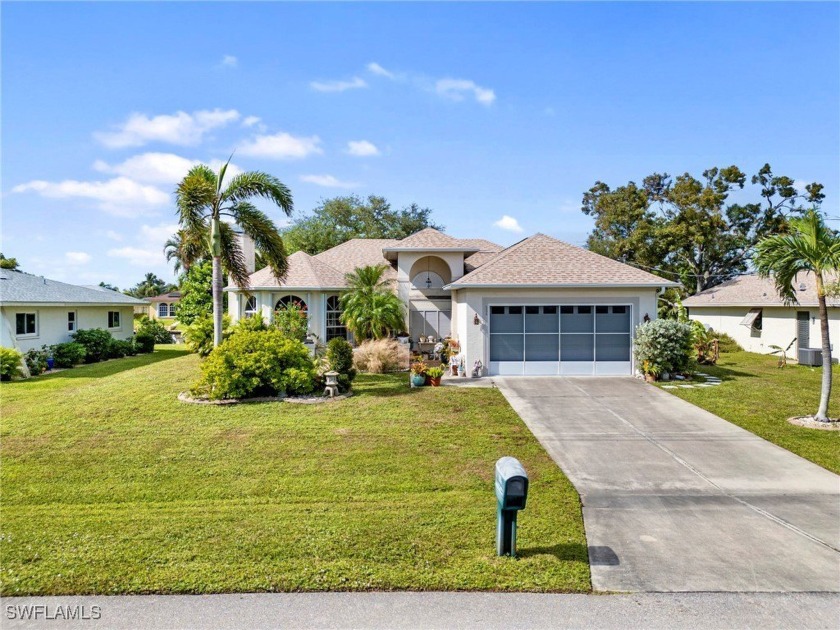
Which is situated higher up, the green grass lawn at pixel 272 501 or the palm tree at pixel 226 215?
the palm tree at pixel 226 215

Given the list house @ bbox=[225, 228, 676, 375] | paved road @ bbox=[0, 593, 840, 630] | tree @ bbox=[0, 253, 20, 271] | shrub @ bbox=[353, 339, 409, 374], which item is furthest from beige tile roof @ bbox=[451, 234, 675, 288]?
tree @ bbox=[0, 253, 20, 271]

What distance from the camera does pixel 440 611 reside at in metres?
4.28

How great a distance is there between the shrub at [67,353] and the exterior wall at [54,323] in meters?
0.72

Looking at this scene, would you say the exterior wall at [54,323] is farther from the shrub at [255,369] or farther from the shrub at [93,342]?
the shrub at [255,369]

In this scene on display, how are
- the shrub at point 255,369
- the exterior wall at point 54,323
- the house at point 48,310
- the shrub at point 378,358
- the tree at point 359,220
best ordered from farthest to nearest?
the tree at point 359,220
the house at point 48,310
the exterior wall at point 54,323
the shrub at point 378,358
the shrub at point 255,369

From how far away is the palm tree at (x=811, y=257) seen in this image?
10656 mm

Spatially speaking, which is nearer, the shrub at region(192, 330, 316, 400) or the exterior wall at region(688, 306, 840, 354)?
the shrub at region(192, 330, 316, 400)

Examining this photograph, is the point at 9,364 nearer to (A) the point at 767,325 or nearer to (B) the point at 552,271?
(B) the point at 552,271

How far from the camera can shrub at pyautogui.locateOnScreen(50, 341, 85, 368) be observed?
66.0 ft

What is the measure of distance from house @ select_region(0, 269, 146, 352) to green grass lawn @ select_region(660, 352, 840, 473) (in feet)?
78.8

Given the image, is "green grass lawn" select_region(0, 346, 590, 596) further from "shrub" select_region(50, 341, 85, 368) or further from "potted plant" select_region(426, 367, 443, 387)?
"shrub" select_region(50, 341, 85, 368)

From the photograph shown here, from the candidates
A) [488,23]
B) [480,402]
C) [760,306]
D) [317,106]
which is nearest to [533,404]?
[480,402]

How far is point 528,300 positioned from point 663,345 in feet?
15.0

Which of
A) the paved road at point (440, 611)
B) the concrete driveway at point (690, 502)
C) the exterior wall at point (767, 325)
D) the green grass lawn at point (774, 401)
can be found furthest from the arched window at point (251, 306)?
the exterior wall at point (767, 325)
